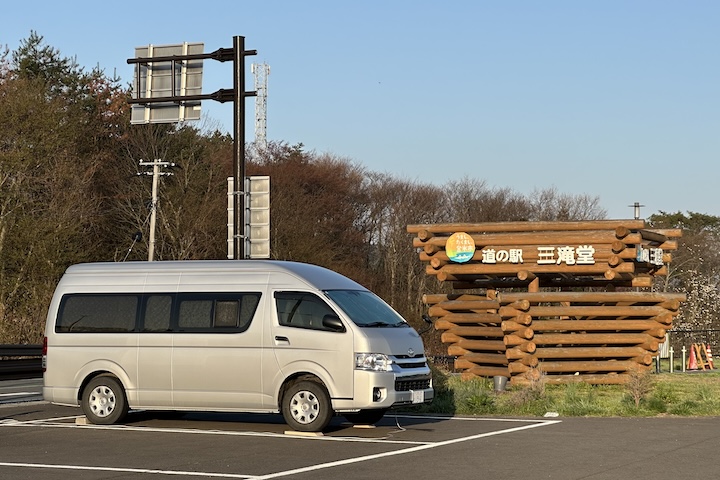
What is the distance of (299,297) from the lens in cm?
1634

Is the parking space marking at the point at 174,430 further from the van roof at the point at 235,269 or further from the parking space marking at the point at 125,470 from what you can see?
the parking space marking at the point at 125,470

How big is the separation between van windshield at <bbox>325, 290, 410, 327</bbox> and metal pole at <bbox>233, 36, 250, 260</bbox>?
4.54 metres

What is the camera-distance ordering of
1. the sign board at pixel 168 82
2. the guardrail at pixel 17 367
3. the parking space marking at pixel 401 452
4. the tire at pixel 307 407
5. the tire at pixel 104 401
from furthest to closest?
the guardrail at pixel 17 367 → the sign board at pixel 168 82 → the tire at pixel 104 401 → the tire at pixel 307 407 → the parking space marking at pixel 401 452

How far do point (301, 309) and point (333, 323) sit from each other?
24.3 inches

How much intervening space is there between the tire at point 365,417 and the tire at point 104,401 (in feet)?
10.6

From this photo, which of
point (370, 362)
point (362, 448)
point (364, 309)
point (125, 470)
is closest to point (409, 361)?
point (370, 362)

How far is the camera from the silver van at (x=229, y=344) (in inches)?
624

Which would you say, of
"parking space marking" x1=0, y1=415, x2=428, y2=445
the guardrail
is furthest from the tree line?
"parking space marking" x1=0, y1=415, x2=428, y2=445

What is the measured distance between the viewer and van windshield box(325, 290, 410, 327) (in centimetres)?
1625

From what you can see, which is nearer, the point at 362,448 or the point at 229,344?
the point at 362,448

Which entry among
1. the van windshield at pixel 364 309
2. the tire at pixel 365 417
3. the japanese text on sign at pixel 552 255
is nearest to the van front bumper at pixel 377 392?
the van windshield at pixel 364 309

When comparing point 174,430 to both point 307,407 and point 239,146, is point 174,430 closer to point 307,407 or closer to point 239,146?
point 307,407

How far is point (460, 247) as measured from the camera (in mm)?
25000

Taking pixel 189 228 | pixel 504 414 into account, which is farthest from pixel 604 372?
pixel 189 228
